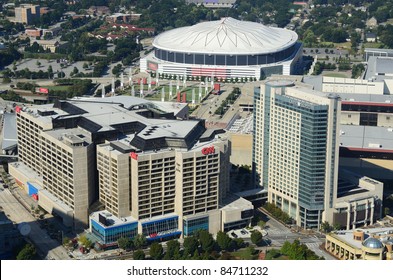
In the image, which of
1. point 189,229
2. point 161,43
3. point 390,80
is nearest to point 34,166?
point 189,229

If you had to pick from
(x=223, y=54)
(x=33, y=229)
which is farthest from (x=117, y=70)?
(x=33, y=229)

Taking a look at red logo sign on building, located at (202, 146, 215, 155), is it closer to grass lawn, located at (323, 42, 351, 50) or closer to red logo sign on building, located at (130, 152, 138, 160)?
red logo sign on building, located at (130, 152, 138, 160)

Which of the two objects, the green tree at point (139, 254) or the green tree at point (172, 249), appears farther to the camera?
the green tree at point (172, 249)

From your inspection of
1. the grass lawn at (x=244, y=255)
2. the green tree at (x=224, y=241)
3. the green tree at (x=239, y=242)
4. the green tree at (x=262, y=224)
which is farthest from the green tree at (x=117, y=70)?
the grass lawn at (x=244, y=255)

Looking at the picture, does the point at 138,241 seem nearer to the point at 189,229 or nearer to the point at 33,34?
the point at 189,229

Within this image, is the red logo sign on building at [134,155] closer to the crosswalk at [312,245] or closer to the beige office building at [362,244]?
the crosswalk at [312,245]

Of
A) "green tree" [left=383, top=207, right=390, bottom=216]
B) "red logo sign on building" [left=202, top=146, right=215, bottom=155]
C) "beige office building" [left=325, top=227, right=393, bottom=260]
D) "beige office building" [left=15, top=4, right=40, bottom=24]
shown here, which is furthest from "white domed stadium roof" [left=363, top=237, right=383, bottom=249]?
"beige office building" [left=15, top=4, right=40, bottom=24]

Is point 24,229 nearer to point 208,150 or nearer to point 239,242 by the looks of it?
point 208,150

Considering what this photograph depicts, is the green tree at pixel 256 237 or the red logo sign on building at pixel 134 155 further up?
the red logo sign on building at pixel 134 155
